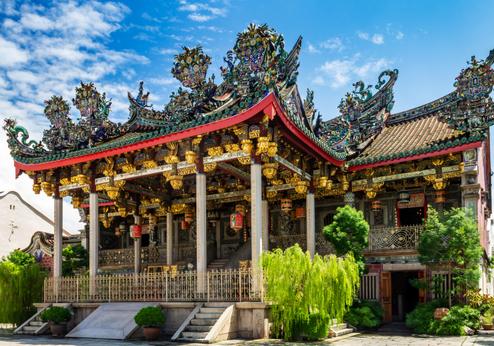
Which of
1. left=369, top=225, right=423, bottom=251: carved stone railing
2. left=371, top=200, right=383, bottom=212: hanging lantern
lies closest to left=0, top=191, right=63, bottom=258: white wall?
left=371, top=200, right=383, bottom=212: hanging lantern

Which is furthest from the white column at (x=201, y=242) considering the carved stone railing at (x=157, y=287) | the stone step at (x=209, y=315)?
the stone step at (x=209, y=315)

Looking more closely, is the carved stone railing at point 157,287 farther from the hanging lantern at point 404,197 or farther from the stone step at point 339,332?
the hanging lantern at point 404,197

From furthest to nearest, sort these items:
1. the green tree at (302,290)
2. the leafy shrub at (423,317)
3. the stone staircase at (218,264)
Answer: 1. the stone staircase at (218,264)
2. the leafy shrub at (423,317)
3. the green tree at (302,290)

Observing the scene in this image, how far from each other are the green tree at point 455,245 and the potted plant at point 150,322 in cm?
725

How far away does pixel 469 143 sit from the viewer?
54.4 ft

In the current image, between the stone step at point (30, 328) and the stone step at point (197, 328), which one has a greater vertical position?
the stone step at point (197, 328)

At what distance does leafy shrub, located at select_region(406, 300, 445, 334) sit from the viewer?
15289 mm

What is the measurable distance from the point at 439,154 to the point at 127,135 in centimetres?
950

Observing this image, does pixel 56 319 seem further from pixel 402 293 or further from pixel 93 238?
pixel 402 293

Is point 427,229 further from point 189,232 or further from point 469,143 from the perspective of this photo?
point 189,232

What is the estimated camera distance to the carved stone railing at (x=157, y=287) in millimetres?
14344

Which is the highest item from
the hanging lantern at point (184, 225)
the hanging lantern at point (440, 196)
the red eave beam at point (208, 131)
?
the red eave beam at point (208, 131)

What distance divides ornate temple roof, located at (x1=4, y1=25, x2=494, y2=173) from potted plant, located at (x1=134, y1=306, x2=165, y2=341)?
15.2 feet

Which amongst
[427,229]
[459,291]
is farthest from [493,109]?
[459,291]
